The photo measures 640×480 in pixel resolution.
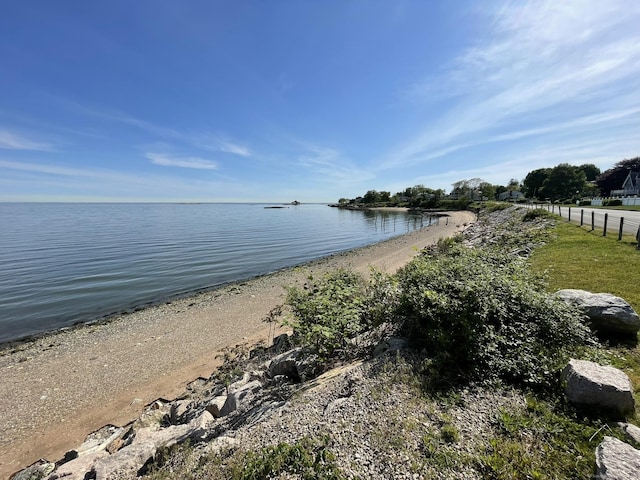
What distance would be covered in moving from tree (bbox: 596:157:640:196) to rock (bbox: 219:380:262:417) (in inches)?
3915

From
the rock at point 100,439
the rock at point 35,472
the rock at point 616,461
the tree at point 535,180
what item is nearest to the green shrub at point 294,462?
the rock at point 616,461

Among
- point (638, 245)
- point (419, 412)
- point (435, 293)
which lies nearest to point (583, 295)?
point (435, 293)

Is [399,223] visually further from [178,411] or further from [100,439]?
[100,439]

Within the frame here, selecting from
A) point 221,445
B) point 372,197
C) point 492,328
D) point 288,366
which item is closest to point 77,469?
point 221,445

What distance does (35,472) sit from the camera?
17.2ft

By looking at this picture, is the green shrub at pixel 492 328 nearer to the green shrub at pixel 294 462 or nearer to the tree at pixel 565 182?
the green shrub at pixel 294 462

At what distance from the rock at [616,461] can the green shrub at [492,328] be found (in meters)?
1.07

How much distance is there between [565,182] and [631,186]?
13.9 meters

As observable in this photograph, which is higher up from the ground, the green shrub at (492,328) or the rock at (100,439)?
the green shrub at (492,328)

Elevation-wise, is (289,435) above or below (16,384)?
above

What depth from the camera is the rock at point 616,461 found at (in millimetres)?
2199

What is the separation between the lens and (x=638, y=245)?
32.6ft

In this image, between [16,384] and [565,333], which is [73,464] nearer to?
[16,384]

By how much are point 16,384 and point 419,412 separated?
11361 mm
